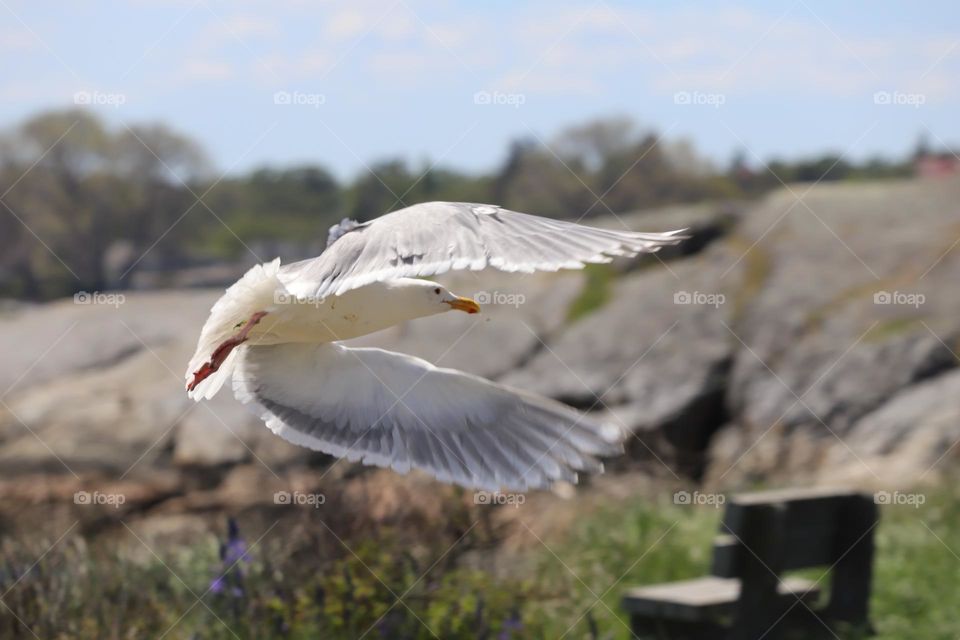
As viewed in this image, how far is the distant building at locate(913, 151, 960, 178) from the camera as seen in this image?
34.6 ft

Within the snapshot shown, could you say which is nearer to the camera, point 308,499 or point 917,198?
point 308,499

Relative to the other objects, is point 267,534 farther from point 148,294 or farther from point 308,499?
point 148,294

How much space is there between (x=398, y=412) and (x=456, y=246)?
3.71 ft

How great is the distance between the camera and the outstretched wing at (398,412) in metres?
3.64

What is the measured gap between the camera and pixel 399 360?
378 cm

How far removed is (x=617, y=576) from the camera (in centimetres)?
504

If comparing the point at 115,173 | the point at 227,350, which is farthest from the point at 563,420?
the point at 115,173

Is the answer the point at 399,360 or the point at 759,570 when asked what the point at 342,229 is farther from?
the point at 759,570

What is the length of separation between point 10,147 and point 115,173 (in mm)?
1139
